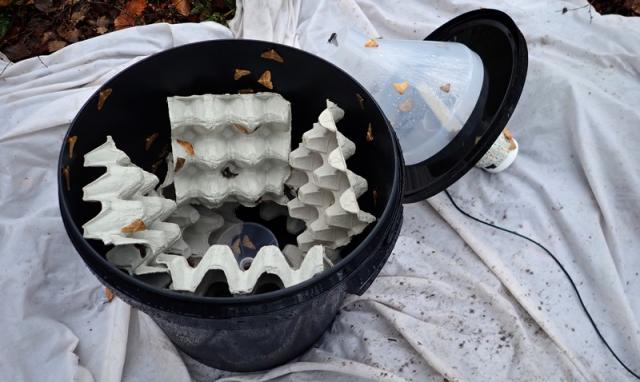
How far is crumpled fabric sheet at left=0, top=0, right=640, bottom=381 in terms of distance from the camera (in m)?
1.02

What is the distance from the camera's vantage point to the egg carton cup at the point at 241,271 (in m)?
0.81

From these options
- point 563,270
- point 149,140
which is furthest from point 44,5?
point 563,270

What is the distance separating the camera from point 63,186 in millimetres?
803

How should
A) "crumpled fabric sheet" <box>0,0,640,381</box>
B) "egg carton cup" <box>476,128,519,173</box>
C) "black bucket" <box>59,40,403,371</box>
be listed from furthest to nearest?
1. "egg carton cup" <box>476,128,519,173</box>
2. "crumpled fabric sheet" <box>0,0,640,381</box>
3. "black bucket" <box>59,40,403,371</box>

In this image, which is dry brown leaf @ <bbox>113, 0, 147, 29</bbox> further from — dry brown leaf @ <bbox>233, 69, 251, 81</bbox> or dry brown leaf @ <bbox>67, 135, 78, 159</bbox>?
dry brown leaf @ <bbox>67, 135, 78, 159</bbox>

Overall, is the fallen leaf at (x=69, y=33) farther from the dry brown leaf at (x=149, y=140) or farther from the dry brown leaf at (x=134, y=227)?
the dry brown leaf at (x=134, y=227)

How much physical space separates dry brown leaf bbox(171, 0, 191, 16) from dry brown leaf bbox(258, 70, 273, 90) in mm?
625

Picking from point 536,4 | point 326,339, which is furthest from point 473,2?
point 326,339

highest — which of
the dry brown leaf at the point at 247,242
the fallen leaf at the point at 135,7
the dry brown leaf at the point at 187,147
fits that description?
the dry brown leaf at the point at 187,147

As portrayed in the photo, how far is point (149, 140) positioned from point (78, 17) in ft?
2.24

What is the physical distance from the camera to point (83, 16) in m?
1.54

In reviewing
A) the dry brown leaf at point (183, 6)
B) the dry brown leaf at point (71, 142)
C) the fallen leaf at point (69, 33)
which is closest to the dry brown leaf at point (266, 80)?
the dry brown leaf at point (71, 142)

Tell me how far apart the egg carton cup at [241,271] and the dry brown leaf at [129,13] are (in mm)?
930

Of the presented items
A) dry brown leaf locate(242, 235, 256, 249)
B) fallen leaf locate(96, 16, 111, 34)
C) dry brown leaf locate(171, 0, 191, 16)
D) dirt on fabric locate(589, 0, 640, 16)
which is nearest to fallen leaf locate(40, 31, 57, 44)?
fallen leaf locate(96, 16, 111, 34)
